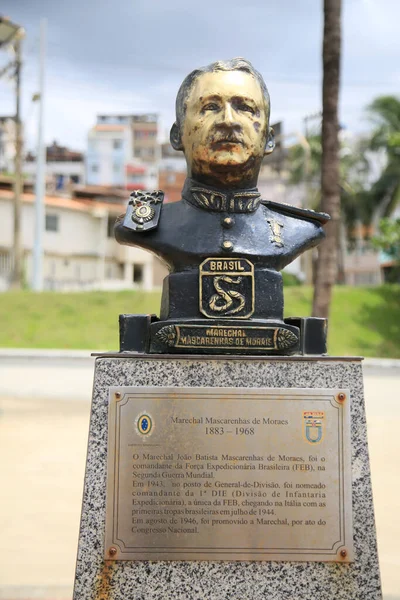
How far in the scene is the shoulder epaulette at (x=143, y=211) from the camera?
3480 millimetres

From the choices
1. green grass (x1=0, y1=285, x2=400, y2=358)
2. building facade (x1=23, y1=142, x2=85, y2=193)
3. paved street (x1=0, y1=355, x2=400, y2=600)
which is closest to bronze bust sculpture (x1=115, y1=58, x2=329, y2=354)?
paved street (x1=0, y1=355, x2=400, y2=600)

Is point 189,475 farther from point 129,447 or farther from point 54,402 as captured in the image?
point 54,402

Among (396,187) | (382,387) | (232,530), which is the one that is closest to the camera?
(232,530)

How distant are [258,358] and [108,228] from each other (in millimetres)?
31158

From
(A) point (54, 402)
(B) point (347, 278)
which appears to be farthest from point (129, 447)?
(B) point (347, 278)

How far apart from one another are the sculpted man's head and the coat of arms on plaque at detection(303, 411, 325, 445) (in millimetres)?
1142

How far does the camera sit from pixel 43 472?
23.3 ft

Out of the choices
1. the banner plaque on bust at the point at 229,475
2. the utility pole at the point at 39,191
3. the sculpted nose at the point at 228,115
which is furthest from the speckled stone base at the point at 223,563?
the utility pole at the point at 39,191

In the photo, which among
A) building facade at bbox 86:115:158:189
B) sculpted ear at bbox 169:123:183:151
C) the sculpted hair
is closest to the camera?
the sculpted hair

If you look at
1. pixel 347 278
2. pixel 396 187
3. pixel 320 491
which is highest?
pixel 347 278

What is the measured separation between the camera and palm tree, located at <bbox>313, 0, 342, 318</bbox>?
33.9 feet

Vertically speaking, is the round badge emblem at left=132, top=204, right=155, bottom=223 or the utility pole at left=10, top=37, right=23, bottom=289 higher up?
the utility pole at left=10, top=37, right=23, bottom=289

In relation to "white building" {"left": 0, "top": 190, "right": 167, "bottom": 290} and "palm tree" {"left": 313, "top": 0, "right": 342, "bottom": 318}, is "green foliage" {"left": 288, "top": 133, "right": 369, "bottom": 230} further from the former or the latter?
"palm tree" {"left": 313, "top": 0, "right": 342, "bottom": 318}

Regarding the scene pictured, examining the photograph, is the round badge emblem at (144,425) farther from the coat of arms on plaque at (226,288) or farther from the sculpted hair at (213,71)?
the sculpted hair at (213,71)
